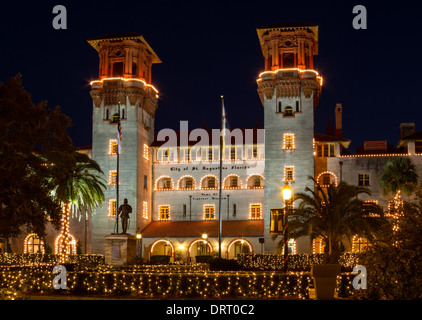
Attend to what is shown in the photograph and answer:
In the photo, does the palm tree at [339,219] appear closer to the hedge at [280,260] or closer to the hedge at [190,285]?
the hedge at [280,260]

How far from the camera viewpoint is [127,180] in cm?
6222

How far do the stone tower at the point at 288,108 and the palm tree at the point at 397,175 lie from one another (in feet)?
24.9

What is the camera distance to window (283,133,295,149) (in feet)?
198

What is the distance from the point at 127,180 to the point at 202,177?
9.00 metres

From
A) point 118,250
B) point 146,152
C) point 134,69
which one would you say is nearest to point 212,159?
point 146,152

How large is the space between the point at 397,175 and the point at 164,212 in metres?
26.1

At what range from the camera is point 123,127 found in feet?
210

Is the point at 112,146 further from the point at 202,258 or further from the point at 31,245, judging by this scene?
the point at 202,258

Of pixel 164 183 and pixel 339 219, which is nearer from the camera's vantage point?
pixel 339 219

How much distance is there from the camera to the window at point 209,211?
65500 mm

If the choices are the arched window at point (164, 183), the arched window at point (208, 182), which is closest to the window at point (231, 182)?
the arched window at point (208, 182)
